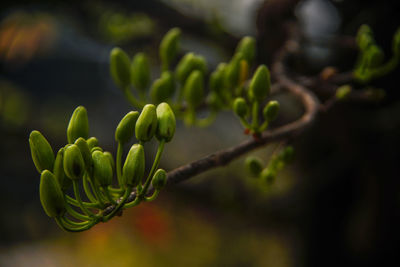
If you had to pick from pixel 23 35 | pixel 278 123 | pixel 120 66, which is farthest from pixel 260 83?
pixel 23 35

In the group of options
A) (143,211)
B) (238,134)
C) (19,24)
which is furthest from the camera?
(238,134)

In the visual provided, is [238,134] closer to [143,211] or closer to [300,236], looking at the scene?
[143,211]

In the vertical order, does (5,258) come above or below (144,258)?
above

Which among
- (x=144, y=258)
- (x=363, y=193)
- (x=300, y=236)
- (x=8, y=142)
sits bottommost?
(x=144, y=258)

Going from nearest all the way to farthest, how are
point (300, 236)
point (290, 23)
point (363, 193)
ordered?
point (290, 23), point (363, 193), point (300, 236)

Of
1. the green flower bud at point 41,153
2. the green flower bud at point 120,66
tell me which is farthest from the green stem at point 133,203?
the green flower bud at point 120,66

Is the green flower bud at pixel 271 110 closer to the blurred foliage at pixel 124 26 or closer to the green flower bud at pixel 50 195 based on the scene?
the green flower bud at pixel 50 195

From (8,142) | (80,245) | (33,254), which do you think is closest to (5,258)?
(33,254)
